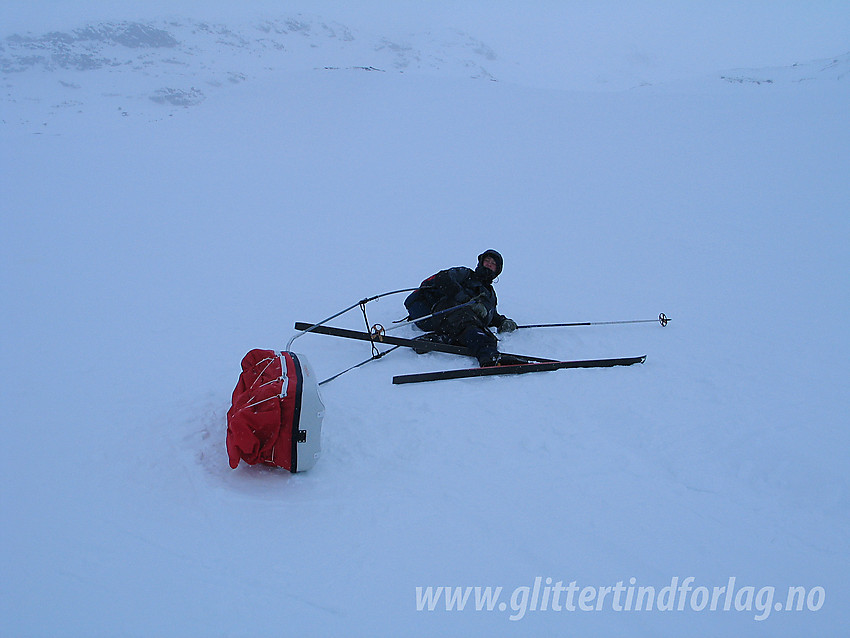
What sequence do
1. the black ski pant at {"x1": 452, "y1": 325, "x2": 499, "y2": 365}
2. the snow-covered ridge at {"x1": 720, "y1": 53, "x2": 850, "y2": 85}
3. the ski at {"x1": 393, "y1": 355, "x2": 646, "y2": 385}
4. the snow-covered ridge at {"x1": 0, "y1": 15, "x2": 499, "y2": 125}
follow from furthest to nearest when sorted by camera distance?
the snow-covered ridge at {"x1": 0, "y1": 15, "x2": 499, "y2": 125}, the snow-covered ridge at {"x1": 720, "y1": 53, "x2": 850, "y2": 85}, the black ski pant at {"x1": 452, "y1": 325, "x2": 499, "y2": 365}, the ski at {"x1": 393, "y1": 355, "x2": 646, "y2": 385}

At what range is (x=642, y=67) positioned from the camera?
255 ft

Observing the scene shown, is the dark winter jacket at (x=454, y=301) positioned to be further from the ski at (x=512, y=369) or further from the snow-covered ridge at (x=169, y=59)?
the snow-covered ridge at (x=169, y=59)

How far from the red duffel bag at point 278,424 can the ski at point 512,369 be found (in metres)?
A: 1.34

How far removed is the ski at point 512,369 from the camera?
4.23 m

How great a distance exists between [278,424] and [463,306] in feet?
8.37

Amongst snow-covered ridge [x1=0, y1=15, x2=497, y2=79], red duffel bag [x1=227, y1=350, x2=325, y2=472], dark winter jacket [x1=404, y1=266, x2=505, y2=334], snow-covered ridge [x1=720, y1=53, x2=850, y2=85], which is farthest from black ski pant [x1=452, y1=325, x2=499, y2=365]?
snow-covered ridge [x1=0, y1=15, x2=497, y2=79]

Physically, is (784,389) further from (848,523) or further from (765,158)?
(765,158)

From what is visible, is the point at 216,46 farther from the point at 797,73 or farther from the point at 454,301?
the point at 454,301

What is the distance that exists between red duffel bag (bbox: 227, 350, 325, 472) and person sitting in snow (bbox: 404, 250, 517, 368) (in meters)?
2.08

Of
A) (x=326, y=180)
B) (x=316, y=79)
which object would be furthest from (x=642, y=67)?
(x=326, y=180)

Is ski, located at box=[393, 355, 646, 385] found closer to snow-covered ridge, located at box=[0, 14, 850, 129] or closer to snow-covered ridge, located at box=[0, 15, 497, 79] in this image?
snow-covered ridge, located at box=[0, 14, 850, 129]

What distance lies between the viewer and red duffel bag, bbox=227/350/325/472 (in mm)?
2791

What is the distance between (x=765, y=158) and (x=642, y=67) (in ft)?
268

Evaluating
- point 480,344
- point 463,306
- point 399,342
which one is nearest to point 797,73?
point 463,306
